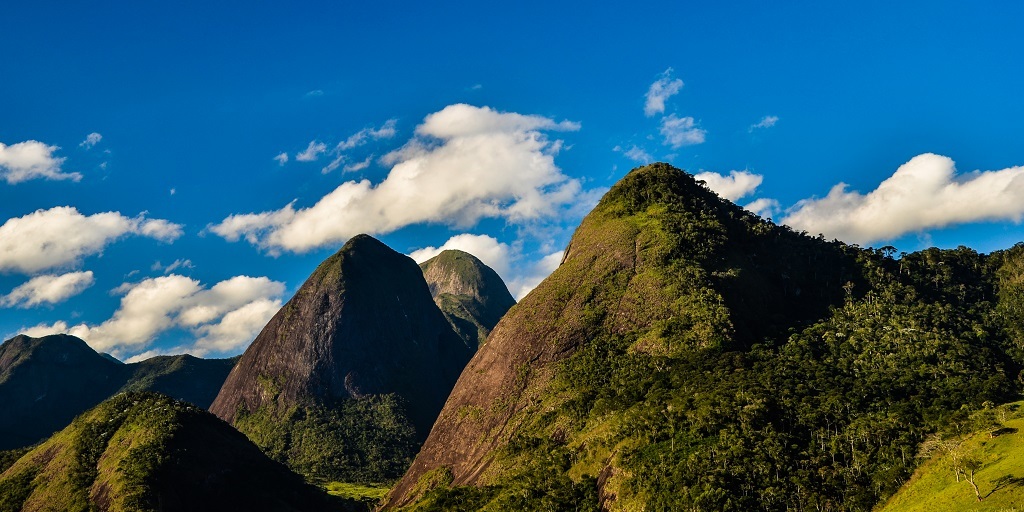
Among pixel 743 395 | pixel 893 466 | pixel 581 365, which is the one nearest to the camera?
pixel 893 466

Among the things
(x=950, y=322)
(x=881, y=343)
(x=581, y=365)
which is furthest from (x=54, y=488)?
(x=950, y=322)

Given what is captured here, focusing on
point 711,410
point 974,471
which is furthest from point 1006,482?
point 711,410

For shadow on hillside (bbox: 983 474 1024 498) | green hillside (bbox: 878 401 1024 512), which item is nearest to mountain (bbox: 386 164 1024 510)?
green hillside (bbox: 878 401 1024 512)

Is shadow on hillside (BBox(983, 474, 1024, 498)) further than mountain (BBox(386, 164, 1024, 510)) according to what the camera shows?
No

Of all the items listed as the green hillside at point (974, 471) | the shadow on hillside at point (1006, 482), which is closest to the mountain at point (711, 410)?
the green hillside at point (974, 471)

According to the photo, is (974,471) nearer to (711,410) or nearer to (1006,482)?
(1006,482)

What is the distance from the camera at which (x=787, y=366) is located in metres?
173

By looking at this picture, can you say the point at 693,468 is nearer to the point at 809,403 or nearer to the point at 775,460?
the point at 775,460

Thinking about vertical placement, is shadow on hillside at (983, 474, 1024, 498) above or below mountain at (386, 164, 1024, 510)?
below

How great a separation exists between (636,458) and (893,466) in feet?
153

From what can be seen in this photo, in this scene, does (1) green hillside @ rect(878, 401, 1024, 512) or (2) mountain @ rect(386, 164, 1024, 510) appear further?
(2) mountain @ rect(386, 164, 1024, 510)

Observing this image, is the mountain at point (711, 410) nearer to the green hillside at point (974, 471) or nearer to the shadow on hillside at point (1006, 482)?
the green hillside at point (974, 471)

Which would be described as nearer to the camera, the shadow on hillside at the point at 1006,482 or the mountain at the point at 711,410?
the shadow on hillside at the point at 1006,482

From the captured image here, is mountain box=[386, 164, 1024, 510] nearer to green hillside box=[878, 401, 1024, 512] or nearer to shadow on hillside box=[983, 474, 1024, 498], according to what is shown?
green hillside box=[878, 401, 1024, 512]
